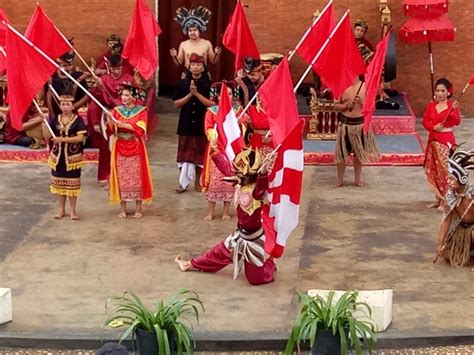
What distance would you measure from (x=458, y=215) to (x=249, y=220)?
6.14 ft

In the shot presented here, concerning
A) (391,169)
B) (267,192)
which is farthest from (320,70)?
(391,169)

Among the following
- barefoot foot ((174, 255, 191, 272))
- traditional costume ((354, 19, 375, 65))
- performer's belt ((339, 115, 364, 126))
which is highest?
traditional costume ((354, 19, 375, 65))

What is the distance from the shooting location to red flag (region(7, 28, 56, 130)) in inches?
413

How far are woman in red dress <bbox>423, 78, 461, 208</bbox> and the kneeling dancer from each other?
2808 millimetres

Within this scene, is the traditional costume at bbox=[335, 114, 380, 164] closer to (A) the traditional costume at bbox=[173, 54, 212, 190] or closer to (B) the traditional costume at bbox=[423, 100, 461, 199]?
(B) the traditional costume at bbox=[423, 100, 461, 199]

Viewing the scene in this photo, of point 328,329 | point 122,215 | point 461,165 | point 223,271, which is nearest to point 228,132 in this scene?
point 223,271

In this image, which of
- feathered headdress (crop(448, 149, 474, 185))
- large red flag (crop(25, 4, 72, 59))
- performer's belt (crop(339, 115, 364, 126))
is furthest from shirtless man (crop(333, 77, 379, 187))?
large red flag (crop(25, 4, 72, 59))

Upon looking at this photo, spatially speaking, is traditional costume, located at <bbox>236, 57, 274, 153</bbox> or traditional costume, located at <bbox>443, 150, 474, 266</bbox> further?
traditional costume, located at <bbox>236, 57, 274, 153</bbox>

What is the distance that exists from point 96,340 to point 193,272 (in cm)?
175

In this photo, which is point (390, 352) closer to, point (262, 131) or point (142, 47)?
point (262, 131)

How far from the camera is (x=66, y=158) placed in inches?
436

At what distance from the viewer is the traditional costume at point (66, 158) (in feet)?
36.1

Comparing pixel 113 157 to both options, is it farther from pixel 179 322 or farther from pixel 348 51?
pixel 179 322

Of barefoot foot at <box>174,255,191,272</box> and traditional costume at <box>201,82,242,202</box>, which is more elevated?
traditional costume at <box>201,82,242,202</box>
